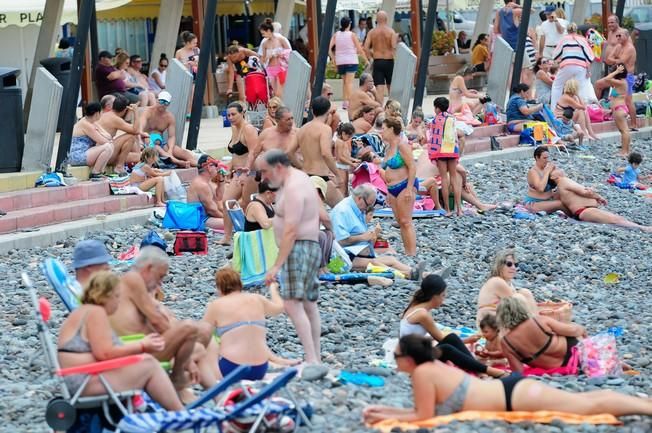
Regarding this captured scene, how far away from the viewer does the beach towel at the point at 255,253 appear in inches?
500

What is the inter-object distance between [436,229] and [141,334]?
28.9 ft

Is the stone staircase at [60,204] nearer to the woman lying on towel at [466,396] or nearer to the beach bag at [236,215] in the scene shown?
the beach bag at [236,215]

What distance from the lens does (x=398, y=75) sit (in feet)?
73.7

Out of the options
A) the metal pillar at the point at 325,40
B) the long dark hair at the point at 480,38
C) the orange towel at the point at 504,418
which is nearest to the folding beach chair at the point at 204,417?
the orange towel at the point at 504,418

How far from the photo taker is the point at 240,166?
1521 centimetres

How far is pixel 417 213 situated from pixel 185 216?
123 inches

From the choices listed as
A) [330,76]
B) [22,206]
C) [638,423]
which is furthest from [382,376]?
[330,76]

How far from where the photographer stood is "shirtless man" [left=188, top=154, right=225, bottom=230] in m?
15.5

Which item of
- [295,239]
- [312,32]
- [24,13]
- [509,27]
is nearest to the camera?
[295,239]

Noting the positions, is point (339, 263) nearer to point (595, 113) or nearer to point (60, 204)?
point (60, 204)

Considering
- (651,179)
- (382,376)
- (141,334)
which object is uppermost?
(141,334)

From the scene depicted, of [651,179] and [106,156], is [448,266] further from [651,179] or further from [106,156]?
[651,179]

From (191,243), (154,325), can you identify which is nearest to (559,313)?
(154,325)

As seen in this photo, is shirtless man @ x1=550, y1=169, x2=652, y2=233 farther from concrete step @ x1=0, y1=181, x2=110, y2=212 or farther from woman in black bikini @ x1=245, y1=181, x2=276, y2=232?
woman in black bikini @ x1=245, y1=181, x2=276, y2=232
